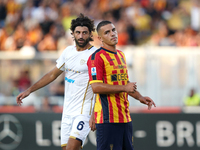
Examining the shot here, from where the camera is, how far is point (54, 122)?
8.60 m

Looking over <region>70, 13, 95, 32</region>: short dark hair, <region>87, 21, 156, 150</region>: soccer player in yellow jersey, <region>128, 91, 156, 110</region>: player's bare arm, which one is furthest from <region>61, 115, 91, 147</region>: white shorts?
<region>70, 13, 95, 32</region>: short dark hair

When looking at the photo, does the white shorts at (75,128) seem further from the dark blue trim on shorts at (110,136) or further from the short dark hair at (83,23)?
the short dark hair at (83,23)

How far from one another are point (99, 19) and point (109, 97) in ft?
26.5

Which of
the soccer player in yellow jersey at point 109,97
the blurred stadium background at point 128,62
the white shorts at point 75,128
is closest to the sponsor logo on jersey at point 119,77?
the soccer player in yellow jersey at point 109,97

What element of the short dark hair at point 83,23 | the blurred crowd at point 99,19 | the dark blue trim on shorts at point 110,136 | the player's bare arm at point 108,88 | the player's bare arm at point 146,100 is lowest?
the dark blue trim on shorts at point 110,136

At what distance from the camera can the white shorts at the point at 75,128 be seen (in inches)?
201

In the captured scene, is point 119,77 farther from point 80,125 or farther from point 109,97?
point 80,125

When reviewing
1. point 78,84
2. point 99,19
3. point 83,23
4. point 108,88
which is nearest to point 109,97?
point 108,88

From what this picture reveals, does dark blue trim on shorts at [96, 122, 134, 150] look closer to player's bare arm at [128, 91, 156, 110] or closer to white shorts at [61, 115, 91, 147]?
player's bare arm at [128, 91, 156, 110]

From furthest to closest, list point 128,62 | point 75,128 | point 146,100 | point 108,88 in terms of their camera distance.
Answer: point 128,62, point 75,128, point 146,100, point 108,88

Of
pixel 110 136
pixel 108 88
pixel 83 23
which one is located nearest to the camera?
pixel 108 88

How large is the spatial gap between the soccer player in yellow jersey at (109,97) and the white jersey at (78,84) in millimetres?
653

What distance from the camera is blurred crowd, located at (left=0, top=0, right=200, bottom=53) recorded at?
36.7 ft

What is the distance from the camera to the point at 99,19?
1225cm
